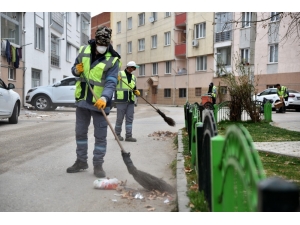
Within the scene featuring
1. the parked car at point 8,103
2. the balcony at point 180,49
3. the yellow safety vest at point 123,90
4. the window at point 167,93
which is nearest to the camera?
the yellow safety vest at point 123,90

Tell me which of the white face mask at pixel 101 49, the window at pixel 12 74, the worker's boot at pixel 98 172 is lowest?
the worker's boot at pixel 98 172

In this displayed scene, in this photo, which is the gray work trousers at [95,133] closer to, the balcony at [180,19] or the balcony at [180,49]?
the balcony at [180,19]

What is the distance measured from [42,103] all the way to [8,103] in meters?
8.84

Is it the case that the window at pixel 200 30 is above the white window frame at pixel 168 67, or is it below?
above

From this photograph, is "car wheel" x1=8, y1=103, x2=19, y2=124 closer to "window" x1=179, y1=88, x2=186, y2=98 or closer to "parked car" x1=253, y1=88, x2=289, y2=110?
"parked car" x1=253, y1=88, x2=289, y2=110

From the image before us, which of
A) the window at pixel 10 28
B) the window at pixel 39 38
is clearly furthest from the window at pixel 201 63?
the window at pixel 10 28

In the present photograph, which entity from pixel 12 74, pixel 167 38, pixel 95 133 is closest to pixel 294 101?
pixel 12 74

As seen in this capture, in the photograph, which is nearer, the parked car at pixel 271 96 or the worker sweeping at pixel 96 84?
the worker sweeping at pixel 96 84

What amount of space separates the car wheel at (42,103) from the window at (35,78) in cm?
466

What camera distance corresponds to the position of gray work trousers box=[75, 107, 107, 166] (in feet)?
18.0

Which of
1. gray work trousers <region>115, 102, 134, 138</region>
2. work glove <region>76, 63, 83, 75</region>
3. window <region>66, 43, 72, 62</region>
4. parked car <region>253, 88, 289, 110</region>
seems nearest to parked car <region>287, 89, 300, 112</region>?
parked car <region>253, 88, 289, 110</region>

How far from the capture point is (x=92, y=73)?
17.9 ft

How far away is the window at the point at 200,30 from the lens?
36.6 metres
